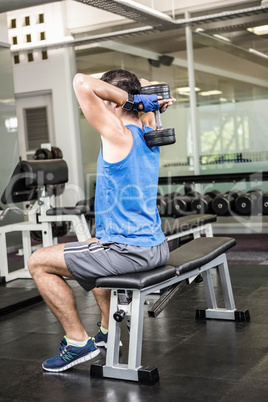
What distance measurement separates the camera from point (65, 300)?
8.14ft

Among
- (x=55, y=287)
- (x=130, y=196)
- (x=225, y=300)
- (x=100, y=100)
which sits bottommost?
(x=225, y=300)

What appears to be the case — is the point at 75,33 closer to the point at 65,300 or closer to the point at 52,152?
the point at 52,152

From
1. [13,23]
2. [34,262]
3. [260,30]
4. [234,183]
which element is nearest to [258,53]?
[260,30]

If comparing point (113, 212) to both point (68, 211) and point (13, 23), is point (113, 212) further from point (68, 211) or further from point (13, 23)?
point (13, 23)

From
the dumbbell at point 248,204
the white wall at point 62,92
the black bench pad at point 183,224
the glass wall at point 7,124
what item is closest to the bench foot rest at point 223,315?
the black bench pad at point 183,224

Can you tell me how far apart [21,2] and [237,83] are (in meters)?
2.80

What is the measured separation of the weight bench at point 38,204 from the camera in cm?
446

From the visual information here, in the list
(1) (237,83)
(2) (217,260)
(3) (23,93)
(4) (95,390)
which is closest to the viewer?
(4) (95,390)

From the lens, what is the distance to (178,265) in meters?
2.53

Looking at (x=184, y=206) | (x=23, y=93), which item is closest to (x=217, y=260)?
(x=184, y=206)

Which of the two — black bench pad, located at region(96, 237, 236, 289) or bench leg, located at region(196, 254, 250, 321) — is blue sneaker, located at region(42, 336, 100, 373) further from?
bench leg, located at region(196, 254, 250, 321)

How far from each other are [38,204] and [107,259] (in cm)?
243

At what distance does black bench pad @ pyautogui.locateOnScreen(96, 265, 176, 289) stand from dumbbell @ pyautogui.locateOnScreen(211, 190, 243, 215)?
10.5ft

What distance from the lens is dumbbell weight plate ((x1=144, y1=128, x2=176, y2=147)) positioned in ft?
7.64
